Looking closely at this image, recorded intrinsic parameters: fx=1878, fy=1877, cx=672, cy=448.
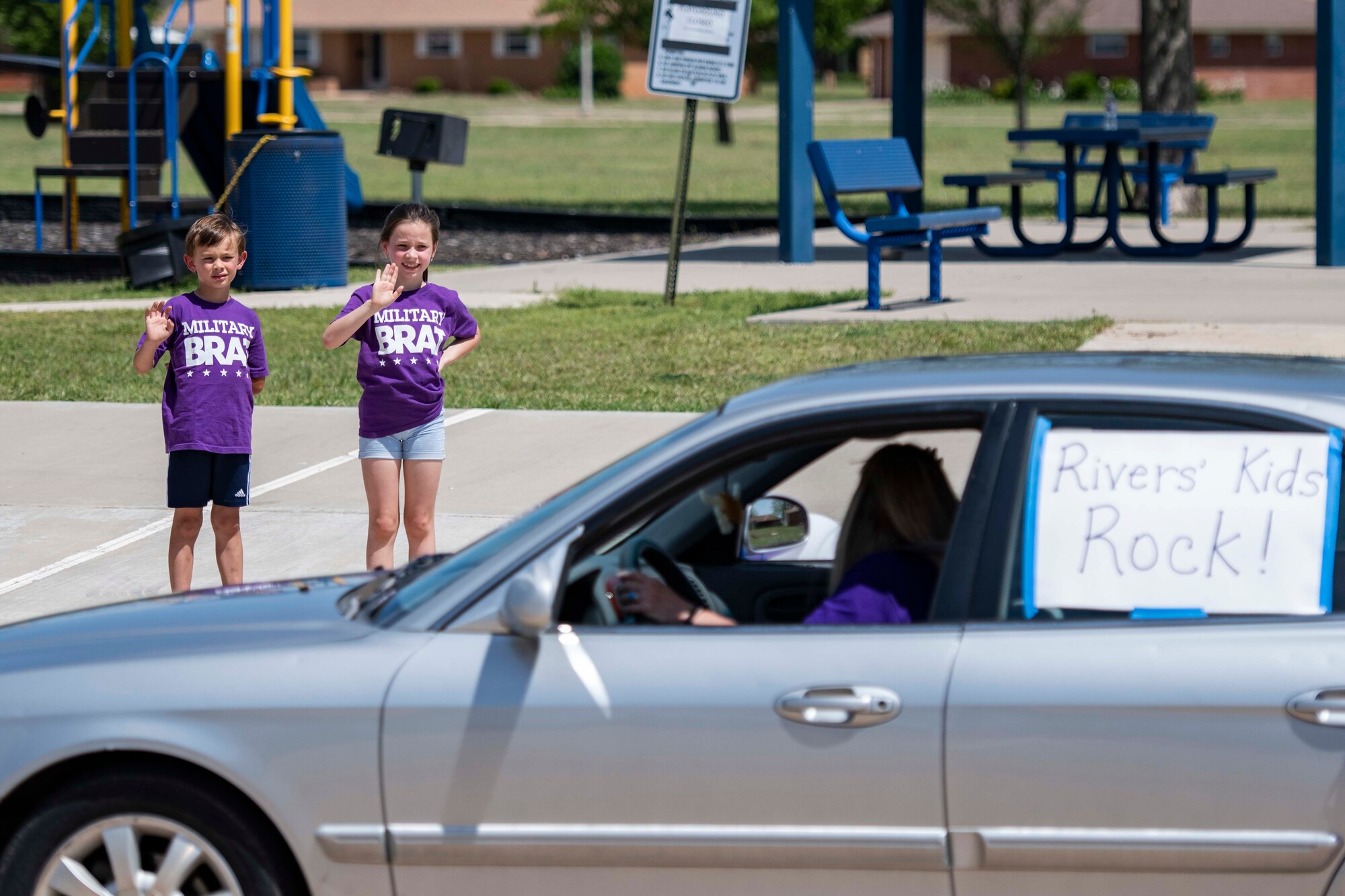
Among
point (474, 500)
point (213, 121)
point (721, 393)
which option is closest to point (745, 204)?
point (213, 121)

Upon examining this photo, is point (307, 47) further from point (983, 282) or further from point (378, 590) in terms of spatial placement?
point (378, 590)

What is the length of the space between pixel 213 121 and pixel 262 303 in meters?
5.86

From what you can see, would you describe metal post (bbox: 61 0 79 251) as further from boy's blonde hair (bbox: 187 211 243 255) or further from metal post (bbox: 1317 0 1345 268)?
boy's blonde hair (bbox: 187 211 243 255)

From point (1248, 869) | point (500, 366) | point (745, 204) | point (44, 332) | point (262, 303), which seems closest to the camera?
point (1248, 869)

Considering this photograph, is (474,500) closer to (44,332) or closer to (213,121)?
(44,332)

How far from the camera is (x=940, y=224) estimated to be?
535 inches

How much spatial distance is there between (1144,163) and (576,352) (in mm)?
13198

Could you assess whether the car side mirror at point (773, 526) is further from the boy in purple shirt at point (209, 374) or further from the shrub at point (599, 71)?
the shrub at point (599, 71)

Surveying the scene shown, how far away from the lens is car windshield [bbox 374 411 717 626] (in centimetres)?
360

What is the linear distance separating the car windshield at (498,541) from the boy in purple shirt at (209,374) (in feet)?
7.34

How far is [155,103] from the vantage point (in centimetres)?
1858

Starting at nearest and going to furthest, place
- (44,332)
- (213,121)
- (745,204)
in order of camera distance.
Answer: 1. (44,332)
2. (213,121)
3. (745,204)

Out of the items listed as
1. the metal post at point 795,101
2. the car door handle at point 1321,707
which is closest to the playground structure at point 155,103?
the metal post at point 795,101

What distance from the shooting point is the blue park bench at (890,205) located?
13.4m
